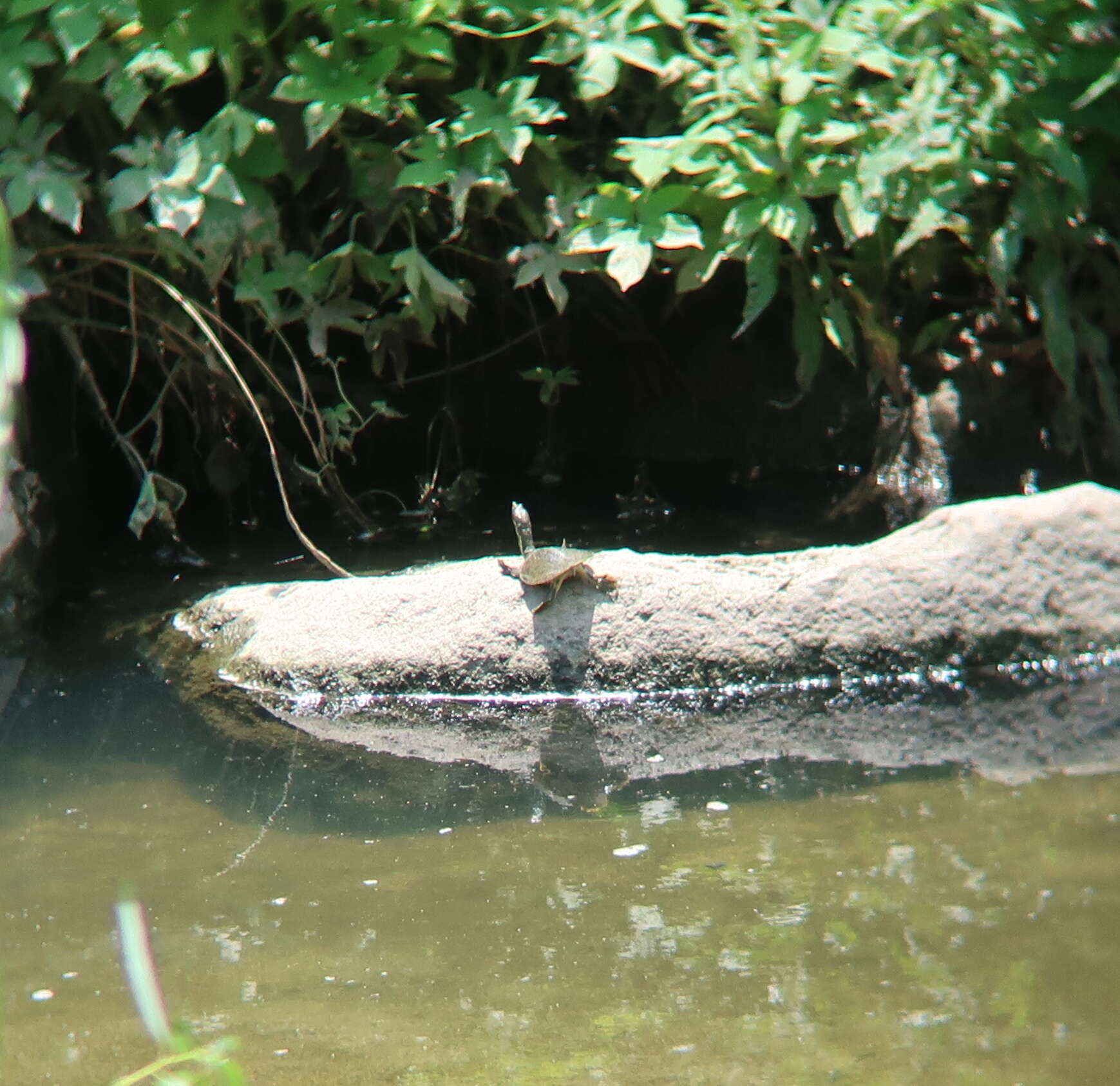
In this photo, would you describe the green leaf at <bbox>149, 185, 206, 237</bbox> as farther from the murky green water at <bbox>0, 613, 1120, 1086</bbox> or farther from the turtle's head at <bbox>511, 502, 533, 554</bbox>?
the murky green water at <bbox>0, 613, 1120, 1086</bbox>

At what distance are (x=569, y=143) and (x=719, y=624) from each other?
6.29 feet

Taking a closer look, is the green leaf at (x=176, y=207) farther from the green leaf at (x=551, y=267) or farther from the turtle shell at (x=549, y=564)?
the turtle shell at (x=549, y=564)

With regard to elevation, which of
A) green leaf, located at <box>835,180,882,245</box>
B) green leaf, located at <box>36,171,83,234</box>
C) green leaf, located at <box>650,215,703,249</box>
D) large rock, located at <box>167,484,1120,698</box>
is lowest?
large rock, located at <box>167,484,1120,698</box>

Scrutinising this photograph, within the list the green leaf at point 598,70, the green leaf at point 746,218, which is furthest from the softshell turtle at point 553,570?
the green leaf at point 598,70

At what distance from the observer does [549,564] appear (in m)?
3.66

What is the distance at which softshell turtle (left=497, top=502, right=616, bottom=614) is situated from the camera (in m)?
3.65

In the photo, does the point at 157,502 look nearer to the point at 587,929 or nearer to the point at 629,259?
the point at 629,259

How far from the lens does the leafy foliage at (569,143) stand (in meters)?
3.91

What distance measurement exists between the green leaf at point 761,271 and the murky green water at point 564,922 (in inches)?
69.0

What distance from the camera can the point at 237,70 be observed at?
396 cm

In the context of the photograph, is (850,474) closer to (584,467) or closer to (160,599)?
(584,467)

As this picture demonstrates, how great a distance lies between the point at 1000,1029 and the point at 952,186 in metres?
3.07

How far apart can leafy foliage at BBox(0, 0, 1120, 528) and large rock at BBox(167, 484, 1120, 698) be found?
1.03 m

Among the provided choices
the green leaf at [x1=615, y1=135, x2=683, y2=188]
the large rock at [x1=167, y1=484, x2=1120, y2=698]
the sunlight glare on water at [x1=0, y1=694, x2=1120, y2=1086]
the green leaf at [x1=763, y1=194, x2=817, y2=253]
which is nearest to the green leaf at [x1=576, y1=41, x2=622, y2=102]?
the green leaf at [x1=615, y1=135, x2=683, y2=188]
